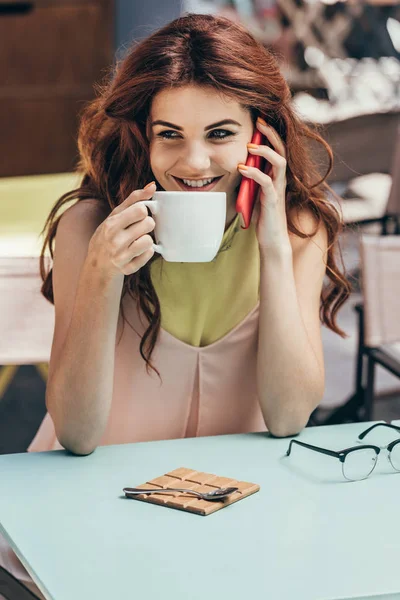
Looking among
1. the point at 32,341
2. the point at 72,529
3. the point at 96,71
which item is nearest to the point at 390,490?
the point at 72,529

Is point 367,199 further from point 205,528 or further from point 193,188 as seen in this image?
point 205,528

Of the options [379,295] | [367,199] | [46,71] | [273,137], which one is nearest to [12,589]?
[273,137]

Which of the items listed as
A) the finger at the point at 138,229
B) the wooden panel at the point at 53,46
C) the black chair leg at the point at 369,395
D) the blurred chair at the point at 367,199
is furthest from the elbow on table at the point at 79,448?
the wooden panel at the point at 53,46

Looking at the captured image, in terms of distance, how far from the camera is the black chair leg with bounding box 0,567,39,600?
98 centimetres

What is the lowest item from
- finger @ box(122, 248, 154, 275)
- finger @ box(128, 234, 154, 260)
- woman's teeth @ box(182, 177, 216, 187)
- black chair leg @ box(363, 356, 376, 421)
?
black chair leg @ box(363, 356, 376, 421)

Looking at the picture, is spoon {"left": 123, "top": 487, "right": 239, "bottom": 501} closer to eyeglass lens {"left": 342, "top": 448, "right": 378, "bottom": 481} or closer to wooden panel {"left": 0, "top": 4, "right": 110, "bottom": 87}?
eyeglass lens {"left": 342, "top": 448, "right": 378, "bottom": 481}

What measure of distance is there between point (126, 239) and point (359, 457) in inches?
14.3

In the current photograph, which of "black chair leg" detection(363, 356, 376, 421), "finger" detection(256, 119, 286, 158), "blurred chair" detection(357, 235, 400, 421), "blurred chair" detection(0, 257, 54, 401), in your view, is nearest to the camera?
"finger" detection(256, 119, 286, 158)

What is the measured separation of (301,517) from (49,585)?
0.86 ft

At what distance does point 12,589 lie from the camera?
992mm

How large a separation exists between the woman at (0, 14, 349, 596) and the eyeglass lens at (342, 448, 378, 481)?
0.14 meters

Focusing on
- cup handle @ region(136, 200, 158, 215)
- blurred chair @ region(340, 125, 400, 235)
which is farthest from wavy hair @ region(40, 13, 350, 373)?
blurred chair @ region(340, 125, 400, 235)

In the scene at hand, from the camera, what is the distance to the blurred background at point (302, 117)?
173cm

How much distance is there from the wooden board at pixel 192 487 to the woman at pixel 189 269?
0.52ft
